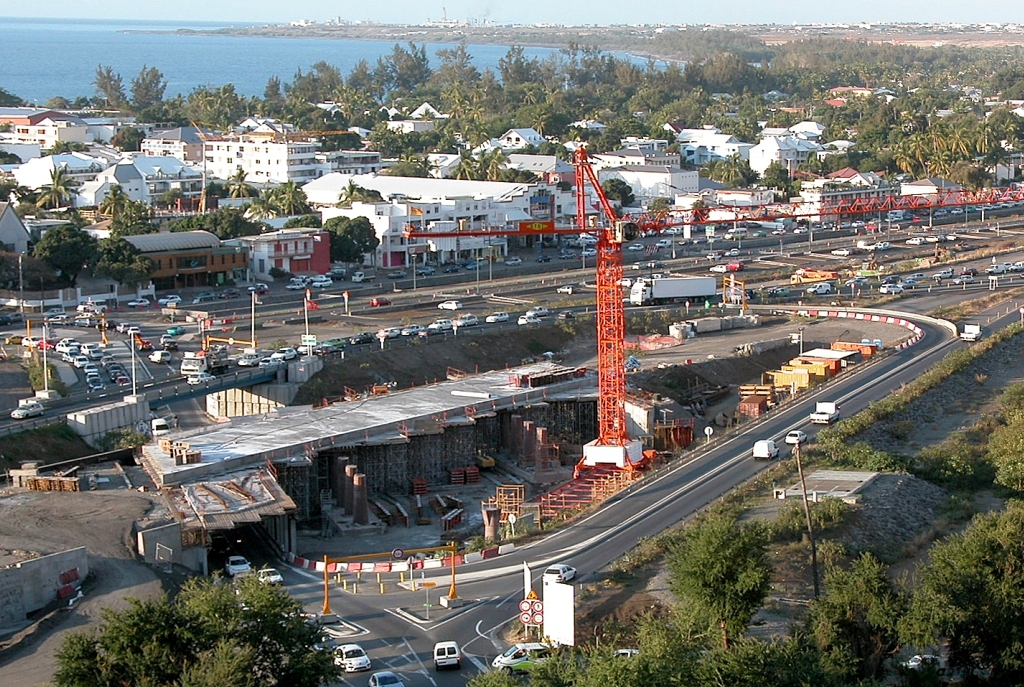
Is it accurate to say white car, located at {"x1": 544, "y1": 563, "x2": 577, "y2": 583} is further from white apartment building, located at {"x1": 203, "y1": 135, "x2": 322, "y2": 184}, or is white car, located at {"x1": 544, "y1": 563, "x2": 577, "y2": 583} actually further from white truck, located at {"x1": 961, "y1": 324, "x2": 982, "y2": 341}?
white apartment building, located at {"x1": 203, "y1": 135, "x2": 322, "y2": 184}

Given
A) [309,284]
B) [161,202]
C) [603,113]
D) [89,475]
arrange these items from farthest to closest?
[603,113] < [161,202] < [309,284] < [89,475]

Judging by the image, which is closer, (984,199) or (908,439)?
(908,439)

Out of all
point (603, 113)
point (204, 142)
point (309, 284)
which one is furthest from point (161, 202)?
point (603, 113)

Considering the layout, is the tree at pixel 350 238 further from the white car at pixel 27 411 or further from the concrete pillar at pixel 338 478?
the concrete pillar at pixel 338 478

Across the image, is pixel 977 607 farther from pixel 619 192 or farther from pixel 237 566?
pixel 619 192

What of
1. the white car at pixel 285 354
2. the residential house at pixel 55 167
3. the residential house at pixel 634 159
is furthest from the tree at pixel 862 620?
the residential house at pixel 634 159

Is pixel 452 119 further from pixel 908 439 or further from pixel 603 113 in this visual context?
pixel 908 439

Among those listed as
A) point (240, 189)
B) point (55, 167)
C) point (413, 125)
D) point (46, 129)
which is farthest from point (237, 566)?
point (413, 125)

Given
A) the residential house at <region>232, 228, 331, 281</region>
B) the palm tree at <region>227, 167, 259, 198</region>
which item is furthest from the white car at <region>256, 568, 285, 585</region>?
the palm tree at <region>227, 167, 259, 198</region>
